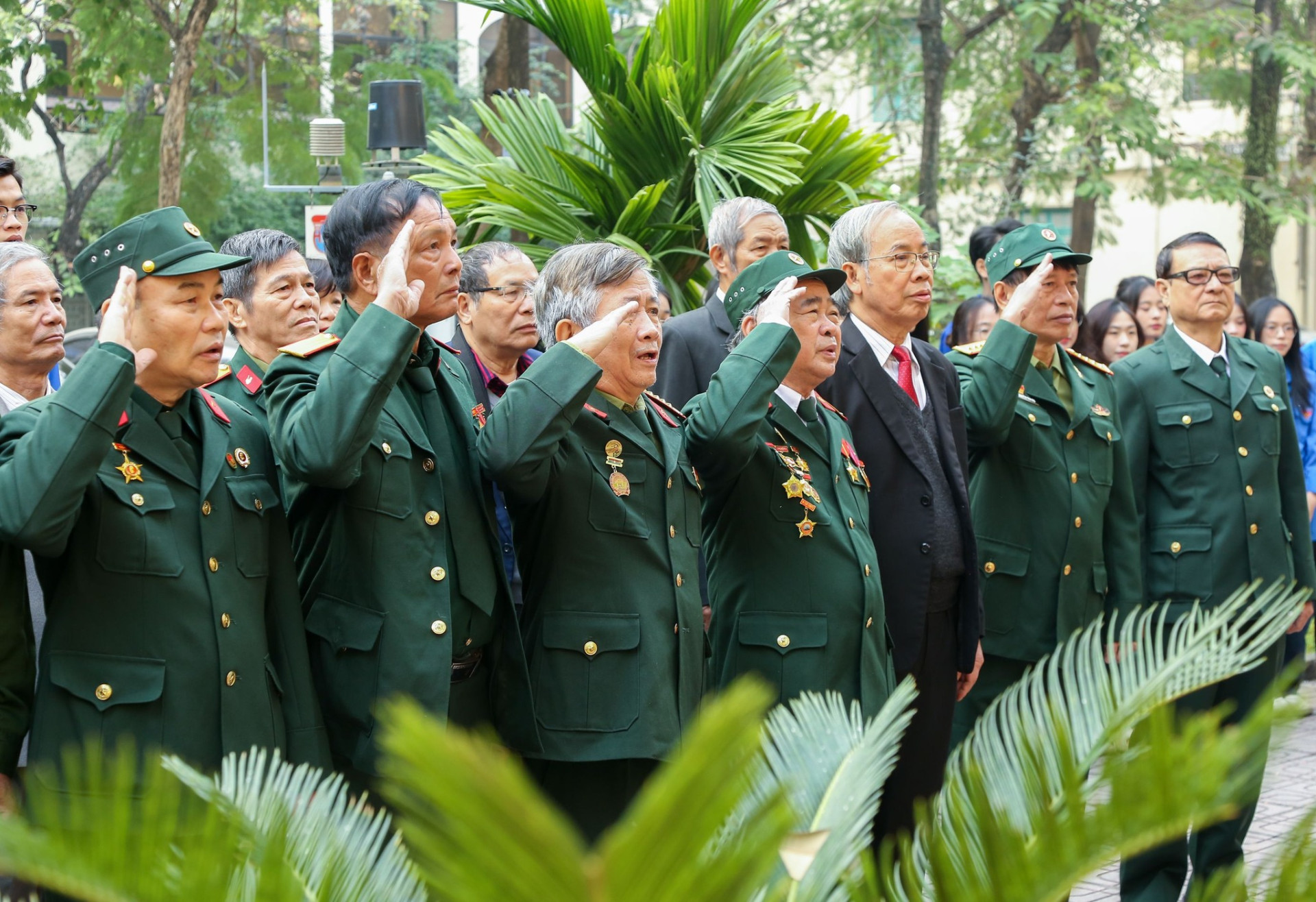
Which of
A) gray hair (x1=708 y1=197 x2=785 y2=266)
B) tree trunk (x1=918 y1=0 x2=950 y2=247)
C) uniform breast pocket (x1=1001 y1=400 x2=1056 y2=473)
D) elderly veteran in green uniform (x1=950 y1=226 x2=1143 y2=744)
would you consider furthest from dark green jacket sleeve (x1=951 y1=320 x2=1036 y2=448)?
tree trunk (x1=918 y1=0 x2=950 y2=247)

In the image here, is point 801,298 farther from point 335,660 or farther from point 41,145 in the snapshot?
point 41,145

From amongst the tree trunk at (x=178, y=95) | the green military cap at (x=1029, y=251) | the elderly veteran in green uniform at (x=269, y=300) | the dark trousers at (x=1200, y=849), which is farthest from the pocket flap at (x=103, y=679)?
the tree trunk at (x=178, y=95)

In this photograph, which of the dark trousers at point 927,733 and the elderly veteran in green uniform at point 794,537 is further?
the dark trousers at point 927,733

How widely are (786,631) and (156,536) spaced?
164 centimetres

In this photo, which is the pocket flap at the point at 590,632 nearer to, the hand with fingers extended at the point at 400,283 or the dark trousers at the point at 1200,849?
the hand with fingers extended at the point at 400,283

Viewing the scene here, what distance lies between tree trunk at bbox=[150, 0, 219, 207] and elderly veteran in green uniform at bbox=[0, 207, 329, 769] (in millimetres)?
8609

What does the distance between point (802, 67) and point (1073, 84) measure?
2.77m

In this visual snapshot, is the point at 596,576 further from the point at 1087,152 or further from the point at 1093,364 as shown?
the point at 1087,152

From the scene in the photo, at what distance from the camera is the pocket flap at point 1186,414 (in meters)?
5.14

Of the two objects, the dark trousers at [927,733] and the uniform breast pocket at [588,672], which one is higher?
the uniform breast pocket at [588,672]

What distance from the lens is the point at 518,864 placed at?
1.15 m

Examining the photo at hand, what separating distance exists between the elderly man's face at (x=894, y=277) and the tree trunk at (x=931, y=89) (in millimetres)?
7808

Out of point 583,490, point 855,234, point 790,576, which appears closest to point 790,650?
point 790,576

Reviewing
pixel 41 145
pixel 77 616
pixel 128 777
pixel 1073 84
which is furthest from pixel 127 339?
pixel 41 145
